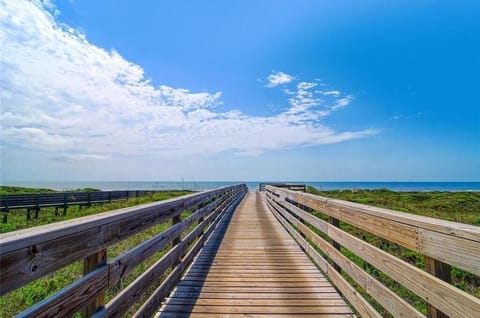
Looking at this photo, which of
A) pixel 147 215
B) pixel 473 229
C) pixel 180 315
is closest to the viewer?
pixel 473 229

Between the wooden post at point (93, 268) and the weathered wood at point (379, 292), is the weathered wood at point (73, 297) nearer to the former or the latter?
the wooden post at point (93, 268)

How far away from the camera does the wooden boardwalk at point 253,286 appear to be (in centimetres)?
288

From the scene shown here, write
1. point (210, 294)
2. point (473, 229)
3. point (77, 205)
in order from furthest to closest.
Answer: point (77, 205) < point (210, 294) < point (473, 229)

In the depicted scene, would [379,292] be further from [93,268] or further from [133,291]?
[93,268]

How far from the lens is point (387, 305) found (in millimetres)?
Answer: 2002

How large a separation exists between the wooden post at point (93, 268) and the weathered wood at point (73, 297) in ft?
0.13

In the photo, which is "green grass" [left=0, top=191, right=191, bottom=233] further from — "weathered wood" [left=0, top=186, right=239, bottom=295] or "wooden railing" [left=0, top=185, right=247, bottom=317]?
"weathered wood" [left=0, top=186, right=239, bottom=295]

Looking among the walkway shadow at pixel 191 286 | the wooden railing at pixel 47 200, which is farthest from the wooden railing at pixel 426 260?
the wooden railing at pixel 47 200

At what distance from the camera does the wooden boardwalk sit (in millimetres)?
2877

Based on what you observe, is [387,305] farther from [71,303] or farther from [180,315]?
[71,303]

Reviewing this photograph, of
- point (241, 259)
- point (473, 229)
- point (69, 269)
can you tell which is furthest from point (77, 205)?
point (473, 229)

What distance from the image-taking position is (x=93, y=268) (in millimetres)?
1727

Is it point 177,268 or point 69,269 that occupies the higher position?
point 177,268

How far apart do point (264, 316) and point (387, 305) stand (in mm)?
1262
